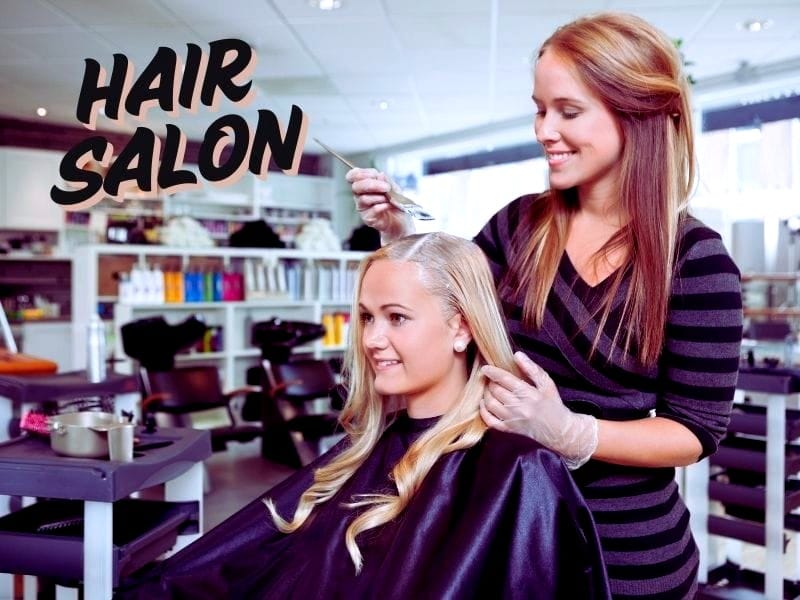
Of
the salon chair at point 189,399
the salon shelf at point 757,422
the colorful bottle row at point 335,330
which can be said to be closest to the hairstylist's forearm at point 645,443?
the salon shelf at point 757,422

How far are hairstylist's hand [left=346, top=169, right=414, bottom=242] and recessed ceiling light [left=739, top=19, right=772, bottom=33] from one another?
4548 millimetres

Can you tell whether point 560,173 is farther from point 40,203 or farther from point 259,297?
point 40,203

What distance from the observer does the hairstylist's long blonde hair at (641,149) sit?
106cm

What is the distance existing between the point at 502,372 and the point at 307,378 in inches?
163

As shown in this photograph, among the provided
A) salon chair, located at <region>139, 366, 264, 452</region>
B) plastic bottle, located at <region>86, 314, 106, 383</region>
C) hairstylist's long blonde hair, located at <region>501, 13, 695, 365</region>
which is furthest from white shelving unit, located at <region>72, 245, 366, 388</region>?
hairstylist's long blonde hair, located at <region>501, 13, 695, 365</region>

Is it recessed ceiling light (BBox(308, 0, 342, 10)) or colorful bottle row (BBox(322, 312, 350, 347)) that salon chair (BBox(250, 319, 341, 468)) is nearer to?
colorful bottle row (BBox(322, 312, 350, 347))

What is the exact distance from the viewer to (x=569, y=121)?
3.59ft

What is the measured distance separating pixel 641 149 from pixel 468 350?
44 cm

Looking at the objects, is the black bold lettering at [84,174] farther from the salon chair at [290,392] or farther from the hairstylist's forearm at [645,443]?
the salon chair at [290,392]

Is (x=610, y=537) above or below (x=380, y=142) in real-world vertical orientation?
below

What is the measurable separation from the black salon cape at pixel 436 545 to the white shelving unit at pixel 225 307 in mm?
3665

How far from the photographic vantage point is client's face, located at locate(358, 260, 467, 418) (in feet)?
4.08

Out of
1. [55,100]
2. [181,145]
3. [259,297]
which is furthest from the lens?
[259,297]

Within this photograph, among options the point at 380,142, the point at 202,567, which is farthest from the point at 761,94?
the point at 202,567
